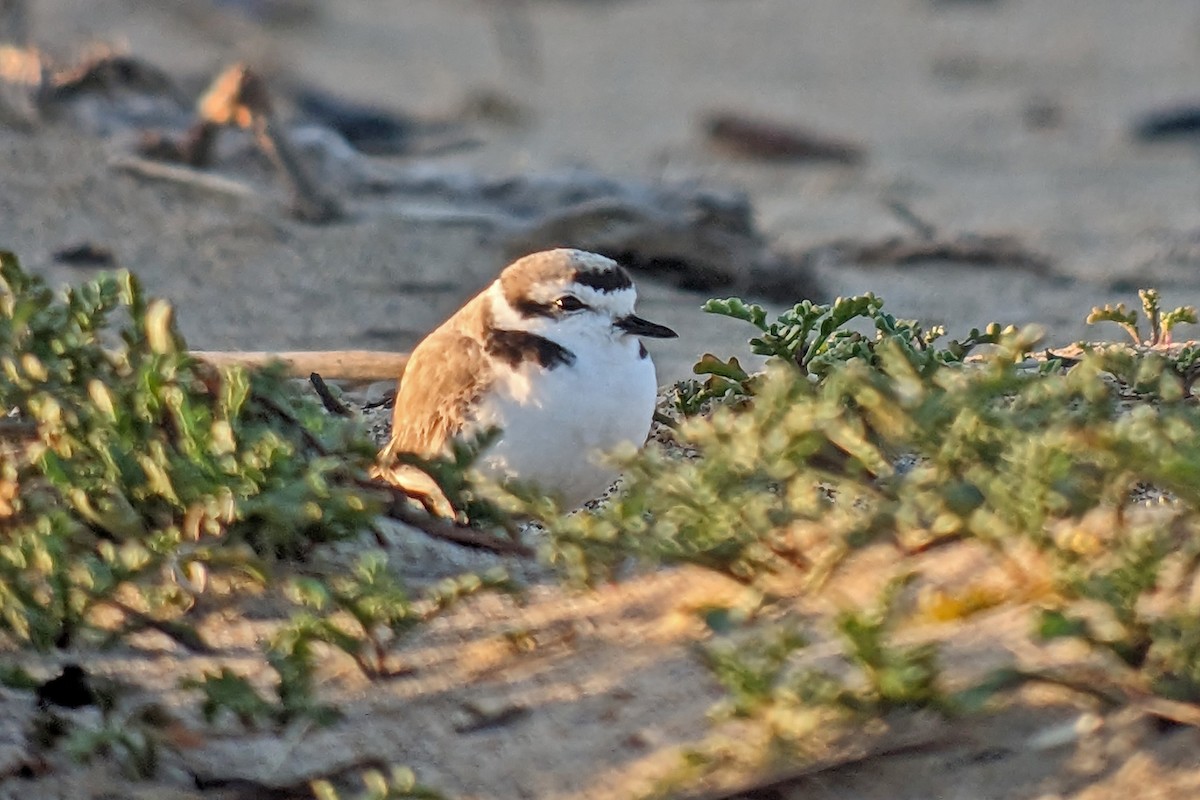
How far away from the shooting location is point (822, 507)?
285 centimetres

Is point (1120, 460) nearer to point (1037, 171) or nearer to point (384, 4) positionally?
point (1037, 171)

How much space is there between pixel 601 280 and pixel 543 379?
35 centimetres

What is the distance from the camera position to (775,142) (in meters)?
10.3

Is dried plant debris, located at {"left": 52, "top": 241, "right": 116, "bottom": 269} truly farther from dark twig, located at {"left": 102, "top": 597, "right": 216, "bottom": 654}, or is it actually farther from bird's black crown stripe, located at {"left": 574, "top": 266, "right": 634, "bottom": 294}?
dark twig, located at {"left": 102, "top": 597, "right": 216, "bottom": 654}

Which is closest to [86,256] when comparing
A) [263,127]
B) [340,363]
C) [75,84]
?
[263,127]

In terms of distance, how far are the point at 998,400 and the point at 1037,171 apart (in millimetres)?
7133

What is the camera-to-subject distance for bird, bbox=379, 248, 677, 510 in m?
3.98

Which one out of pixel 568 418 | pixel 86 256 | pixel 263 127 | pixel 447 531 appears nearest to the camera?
pixel 447 531

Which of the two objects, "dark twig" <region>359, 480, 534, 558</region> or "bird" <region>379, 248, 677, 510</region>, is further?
"bird" <region>379, 248, 677, 510</region>

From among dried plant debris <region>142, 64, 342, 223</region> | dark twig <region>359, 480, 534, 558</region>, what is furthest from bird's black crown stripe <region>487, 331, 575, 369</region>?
dried plant debris <region>142, 64, 342, 223</region>

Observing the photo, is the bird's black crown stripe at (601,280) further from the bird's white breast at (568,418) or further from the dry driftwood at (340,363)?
the dry driftwood at (340,363)

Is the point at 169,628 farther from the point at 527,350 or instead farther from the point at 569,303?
the point at 569,303

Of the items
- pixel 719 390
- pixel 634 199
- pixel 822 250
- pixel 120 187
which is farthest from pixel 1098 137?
pixel 719 390

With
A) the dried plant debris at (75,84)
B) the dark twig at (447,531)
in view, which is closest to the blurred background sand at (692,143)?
the dried plant debris at (75,84)
